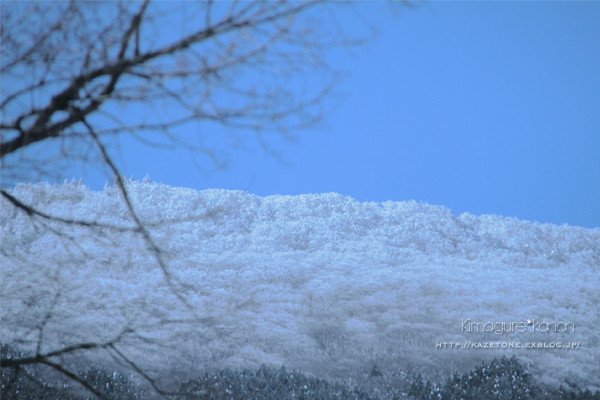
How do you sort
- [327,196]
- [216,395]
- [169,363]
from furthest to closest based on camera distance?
[327,196]
[169,363]
[216,395]

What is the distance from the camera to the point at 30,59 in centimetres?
122

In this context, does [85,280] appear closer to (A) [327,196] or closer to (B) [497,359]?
(A) [327,196]

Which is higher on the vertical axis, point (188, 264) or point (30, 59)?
point (30, 59)

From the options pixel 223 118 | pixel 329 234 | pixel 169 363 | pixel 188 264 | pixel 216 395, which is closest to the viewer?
pixel 223 118

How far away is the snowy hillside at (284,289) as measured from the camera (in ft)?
6.45

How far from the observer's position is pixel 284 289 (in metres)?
2.25

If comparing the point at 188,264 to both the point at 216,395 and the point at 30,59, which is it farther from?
the point at 30,59

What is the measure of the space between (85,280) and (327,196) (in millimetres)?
1552

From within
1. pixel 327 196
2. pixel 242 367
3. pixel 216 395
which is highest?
pixel 327 196

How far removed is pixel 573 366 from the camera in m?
1.94

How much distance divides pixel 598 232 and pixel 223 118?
2.69 m

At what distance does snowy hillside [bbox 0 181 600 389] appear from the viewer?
1.97 meters

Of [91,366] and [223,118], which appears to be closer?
[223,118]

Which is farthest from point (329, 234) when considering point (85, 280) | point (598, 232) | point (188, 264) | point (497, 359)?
point (598, 232)
